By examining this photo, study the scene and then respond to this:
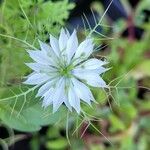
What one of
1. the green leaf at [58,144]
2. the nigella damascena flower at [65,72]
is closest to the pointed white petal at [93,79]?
the nigella damascena flower at [65,72]

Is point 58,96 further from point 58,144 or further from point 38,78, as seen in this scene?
point 58,144

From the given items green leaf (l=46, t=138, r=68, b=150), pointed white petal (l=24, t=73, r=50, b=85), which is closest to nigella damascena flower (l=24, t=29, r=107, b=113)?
pointed white petal (l=24, t=73, r=50, b=85)

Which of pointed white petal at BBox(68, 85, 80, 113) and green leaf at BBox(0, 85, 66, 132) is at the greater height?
pointed white petal at BBox(68, 85, 80, 113)

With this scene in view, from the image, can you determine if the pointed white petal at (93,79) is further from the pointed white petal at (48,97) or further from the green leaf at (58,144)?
the green leaf at (58,144)

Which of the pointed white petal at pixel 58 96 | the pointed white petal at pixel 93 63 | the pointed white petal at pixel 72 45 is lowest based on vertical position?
the pointed white petal at pixel 58 96

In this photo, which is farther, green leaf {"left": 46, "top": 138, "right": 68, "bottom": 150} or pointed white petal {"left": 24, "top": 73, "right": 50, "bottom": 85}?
green leaf {"left": 46, "top": 138, "right": 68, "bottom": 150}

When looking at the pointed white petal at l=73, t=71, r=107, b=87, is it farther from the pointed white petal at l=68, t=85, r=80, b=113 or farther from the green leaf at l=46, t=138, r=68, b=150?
the green leaf at l=46, t=138, r=68, b=150

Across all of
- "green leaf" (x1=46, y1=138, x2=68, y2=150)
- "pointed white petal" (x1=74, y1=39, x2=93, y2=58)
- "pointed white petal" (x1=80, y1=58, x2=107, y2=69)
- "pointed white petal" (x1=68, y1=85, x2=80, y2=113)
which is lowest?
"green leaf" (x1=46, y1=138, x2=68, y2=150)
